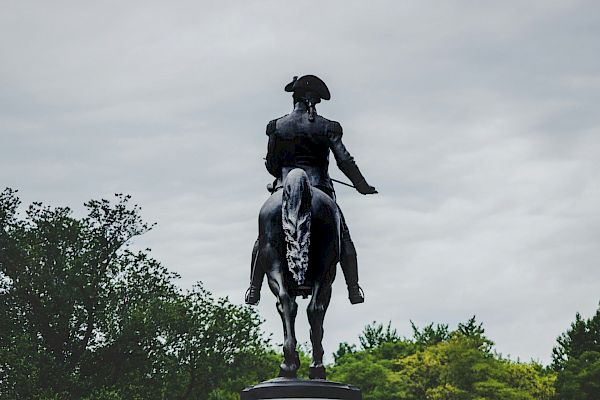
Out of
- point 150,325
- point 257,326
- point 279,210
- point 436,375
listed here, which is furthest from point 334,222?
point 436,375

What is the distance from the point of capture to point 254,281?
10320 mm

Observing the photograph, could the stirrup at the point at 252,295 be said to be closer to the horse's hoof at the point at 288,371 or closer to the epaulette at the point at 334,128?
the horse's hoof at the point at 288,371

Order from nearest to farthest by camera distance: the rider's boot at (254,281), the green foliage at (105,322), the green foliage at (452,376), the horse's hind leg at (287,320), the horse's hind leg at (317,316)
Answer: the horse's hind leg at (287,320)
the horse's hind leg at (317,316)
the rider's boot at (254,281)
the green foliage at (105,322)
the green foliage at (452,376)

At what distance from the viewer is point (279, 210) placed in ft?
32.1

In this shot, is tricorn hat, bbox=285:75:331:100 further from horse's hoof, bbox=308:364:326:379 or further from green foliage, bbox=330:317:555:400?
green foliage, bbox=330:317:555:400

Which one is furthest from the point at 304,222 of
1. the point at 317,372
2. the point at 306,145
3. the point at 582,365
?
the point at 582,365

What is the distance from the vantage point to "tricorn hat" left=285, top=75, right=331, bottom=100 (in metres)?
10.8

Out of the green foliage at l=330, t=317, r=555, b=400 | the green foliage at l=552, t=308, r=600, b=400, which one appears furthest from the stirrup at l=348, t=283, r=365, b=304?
the green foliage at l=552, t=308, r=600, b=400

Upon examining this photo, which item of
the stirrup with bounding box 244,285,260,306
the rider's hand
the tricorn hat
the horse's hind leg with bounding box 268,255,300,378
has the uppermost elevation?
the tricorn hat

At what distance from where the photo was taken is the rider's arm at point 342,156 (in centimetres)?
1050

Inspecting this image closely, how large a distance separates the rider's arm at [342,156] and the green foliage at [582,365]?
47828 mm

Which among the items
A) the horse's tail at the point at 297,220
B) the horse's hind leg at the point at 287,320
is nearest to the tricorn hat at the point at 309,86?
the horse's tail at the point at 297,220

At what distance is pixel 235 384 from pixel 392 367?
1486 cm

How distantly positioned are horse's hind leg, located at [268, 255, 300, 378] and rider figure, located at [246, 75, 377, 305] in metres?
0.47
